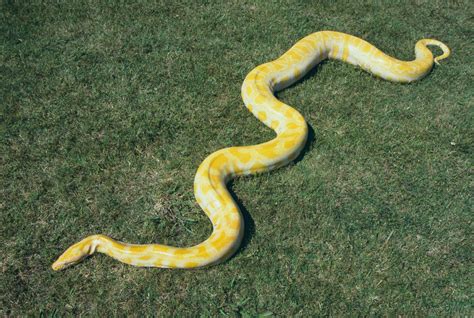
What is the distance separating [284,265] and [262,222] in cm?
62

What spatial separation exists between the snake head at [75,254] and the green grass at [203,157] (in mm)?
116

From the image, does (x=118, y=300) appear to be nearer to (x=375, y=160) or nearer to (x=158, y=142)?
(x=158, y=142)

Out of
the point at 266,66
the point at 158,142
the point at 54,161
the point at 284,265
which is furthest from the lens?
the point at 266,66

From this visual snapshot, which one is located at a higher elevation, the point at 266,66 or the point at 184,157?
the point at 266,66

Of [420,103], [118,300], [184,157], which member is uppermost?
[420,103]

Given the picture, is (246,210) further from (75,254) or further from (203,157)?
(75,254)

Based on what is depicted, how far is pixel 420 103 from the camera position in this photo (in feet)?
23.1

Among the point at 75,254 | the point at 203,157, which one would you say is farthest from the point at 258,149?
the point at 75,254

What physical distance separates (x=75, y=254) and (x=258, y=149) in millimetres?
2550

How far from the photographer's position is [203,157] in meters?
5.82

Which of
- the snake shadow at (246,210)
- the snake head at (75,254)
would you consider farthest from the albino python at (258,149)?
the snake shadow at (246,210)

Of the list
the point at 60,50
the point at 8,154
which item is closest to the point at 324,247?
the point at 8,154

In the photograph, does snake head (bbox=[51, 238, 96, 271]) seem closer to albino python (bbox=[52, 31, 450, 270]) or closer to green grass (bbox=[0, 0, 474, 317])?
albino python (bbox=[52, 31, 450, 270])

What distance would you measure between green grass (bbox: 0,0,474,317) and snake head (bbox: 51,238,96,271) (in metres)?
0.12
